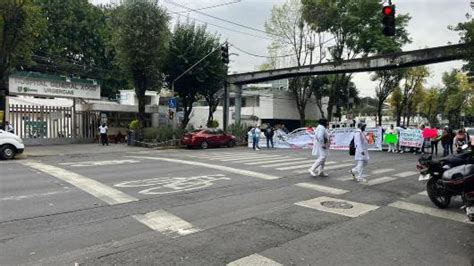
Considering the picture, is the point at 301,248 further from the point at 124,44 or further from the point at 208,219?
the point at 124,44

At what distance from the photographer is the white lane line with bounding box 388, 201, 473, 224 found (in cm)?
760

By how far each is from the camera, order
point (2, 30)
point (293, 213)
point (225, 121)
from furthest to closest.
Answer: point (225, 121)
point (2, 30)
point (293, 213)

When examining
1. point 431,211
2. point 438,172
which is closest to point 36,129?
point 438,172

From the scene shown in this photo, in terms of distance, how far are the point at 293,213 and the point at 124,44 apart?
22.9 m

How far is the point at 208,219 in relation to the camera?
23.1ft

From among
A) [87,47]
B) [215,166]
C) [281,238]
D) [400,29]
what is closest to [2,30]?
[215,166]

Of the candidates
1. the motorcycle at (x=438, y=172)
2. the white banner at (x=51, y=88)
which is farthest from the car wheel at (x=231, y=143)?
the motorcycle at (x=438, y=172)

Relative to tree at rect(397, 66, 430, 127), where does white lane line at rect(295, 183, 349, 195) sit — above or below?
below

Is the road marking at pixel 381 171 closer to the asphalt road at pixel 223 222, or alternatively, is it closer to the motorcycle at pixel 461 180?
the asphalt road at pixel 223 222

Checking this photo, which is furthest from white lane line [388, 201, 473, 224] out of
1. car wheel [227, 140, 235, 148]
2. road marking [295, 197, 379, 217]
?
car wheel [227, 140, 235, 148]

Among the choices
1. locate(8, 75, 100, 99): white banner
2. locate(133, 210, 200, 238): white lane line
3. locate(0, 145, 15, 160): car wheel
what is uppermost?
locate(8, 75, 100, 99): white banner

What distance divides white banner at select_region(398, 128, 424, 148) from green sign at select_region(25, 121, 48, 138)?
73.4ft

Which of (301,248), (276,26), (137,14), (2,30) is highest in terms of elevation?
(276,26)

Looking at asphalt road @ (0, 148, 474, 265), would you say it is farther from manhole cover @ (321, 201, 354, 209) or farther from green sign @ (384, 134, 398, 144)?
green sign @ (384, 134, 398, 144)
